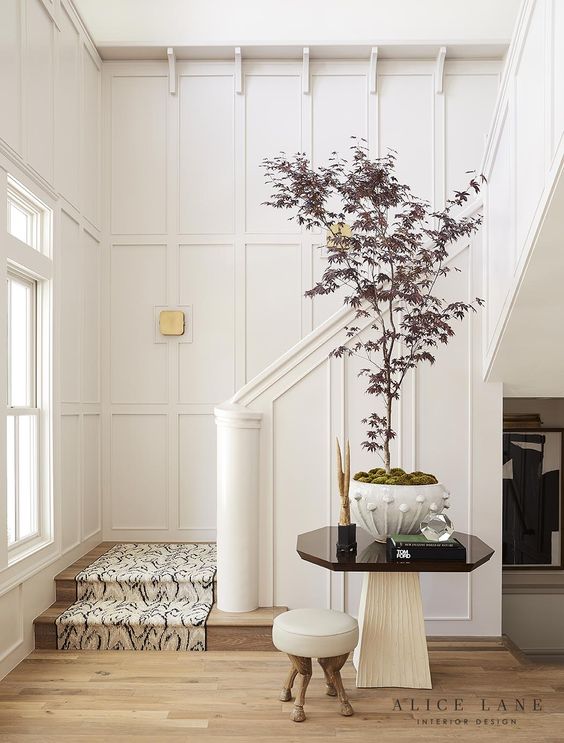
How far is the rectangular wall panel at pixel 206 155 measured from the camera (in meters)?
5.34

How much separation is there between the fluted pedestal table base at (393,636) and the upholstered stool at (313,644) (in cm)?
24

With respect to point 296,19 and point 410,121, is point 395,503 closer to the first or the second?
point 410,121

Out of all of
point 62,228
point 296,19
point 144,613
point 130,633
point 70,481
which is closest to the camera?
point 130,633

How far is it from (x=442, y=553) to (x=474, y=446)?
1152mm

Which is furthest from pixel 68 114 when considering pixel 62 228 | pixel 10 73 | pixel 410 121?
pixel 410 121

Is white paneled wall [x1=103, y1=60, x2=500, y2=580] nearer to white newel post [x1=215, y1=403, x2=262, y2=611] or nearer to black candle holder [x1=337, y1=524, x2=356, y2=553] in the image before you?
white newel post [x1=215, y1=403, x2=262, y2=611]

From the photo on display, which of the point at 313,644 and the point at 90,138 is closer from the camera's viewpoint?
the point at 313,644

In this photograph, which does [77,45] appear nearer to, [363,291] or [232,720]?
[363,291]

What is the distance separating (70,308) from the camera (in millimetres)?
4578

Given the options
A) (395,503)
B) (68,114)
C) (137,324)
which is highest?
(68,114)

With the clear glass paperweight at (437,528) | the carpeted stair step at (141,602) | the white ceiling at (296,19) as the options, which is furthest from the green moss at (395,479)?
the white ceiling at (296,19)

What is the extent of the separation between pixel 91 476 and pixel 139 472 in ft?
1.25

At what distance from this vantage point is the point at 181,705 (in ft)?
10.5

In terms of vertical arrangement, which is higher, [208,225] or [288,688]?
[208,225]
